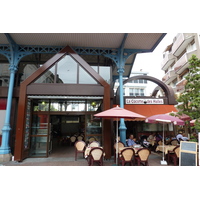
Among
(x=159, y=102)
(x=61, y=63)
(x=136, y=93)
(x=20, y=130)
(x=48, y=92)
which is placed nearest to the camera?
(x=20, y=130)

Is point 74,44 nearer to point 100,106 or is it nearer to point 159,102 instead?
point 100,106

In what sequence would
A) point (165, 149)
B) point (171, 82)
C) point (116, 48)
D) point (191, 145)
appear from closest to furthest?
point (191, 145) < point (165, 149) < point (116, 48) < point (171, 82)

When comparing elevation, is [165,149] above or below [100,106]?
below

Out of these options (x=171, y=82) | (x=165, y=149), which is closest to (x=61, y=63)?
(x=165, y=149)

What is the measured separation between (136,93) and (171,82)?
58.2ft

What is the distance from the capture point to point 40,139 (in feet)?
28.4

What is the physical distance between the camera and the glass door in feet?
28.1

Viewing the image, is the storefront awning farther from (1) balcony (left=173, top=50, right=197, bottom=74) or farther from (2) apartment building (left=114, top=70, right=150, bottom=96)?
(2) apartment building (left=114, top=70, right=150, bottom=96)

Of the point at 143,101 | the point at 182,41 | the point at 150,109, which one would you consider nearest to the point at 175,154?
the point at 150,109

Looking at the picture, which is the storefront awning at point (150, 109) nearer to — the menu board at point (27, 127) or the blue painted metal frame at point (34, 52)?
the blue painted metal frame at point (34, 52)

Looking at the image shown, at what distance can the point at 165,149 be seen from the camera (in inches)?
286

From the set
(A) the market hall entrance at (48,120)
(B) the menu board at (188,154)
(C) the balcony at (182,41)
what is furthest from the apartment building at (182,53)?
(B) the menu board at (188,154)

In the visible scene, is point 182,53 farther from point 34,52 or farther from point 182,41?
point 34,52

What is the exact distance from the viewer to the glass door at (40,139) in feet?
28.1
